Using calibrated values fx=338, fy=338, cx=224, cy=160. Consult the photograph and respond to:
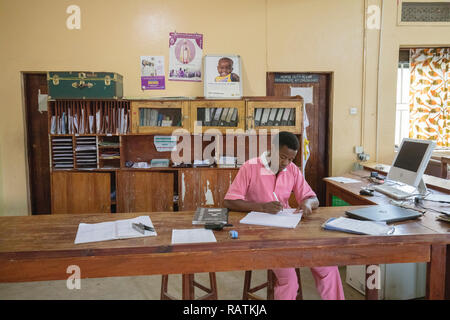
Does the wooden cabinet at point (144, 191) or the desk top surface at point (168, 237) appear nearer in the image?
the desk top surface at point (168, 237)

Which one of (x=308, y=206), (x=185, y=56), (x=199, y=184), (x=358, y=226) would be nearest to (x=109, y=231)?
(x=308, y=206)

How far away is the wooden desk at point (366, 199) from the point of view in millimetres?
1888

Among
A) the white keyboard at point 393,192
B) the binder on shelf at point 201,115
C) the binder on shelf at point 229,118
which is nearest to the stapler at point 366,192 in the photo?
the white keyboard at point 393,192

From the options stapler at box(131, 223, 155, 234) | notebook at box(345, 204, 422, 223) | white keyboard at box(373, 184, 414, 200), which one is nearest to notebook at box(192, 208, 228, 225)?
stapler at box(131, 223, 155, 234)

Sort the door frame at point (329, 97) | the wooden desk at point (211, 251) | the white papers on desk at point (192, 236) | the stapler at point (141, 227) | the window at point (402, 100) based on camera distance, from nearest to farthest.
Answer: the wooden desk at point (211, 251) → the white papers on desk at point (192, 236) → the stapler at point (141, 227) → the door frame at point (329, 97) → the window at point (402, 100)

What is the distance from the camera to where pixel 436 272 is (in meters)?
1.81

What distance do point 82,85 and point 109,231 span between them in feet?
8.93

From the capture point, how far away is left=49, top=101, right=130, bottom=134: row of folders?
409 cm

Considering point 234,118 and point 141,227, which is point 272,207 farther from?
point 234,118

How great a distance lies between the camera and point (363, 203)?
2.70 meters

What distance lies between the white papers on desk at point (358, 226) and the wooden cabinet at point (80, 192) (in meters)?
3.00

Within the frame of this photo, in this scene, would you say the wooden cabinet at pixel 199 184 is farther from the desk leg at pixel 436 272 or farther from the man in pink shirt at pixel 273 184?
the desk leg at pixel 436 272

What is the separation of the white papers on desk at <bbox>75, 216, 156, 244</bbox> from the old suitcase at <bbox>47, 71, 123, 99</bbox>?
242 centimetres

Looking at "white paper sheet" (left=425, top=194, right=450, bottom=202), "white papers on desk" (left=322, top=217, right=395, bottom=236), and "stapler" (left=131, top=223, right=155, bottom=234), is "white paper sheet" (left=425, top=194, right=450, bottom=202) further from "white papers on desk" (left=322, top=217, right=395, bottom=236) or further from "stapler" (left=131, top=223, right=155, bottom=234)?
"stapler" (left=131, top=223, right=155, bottom=234)
